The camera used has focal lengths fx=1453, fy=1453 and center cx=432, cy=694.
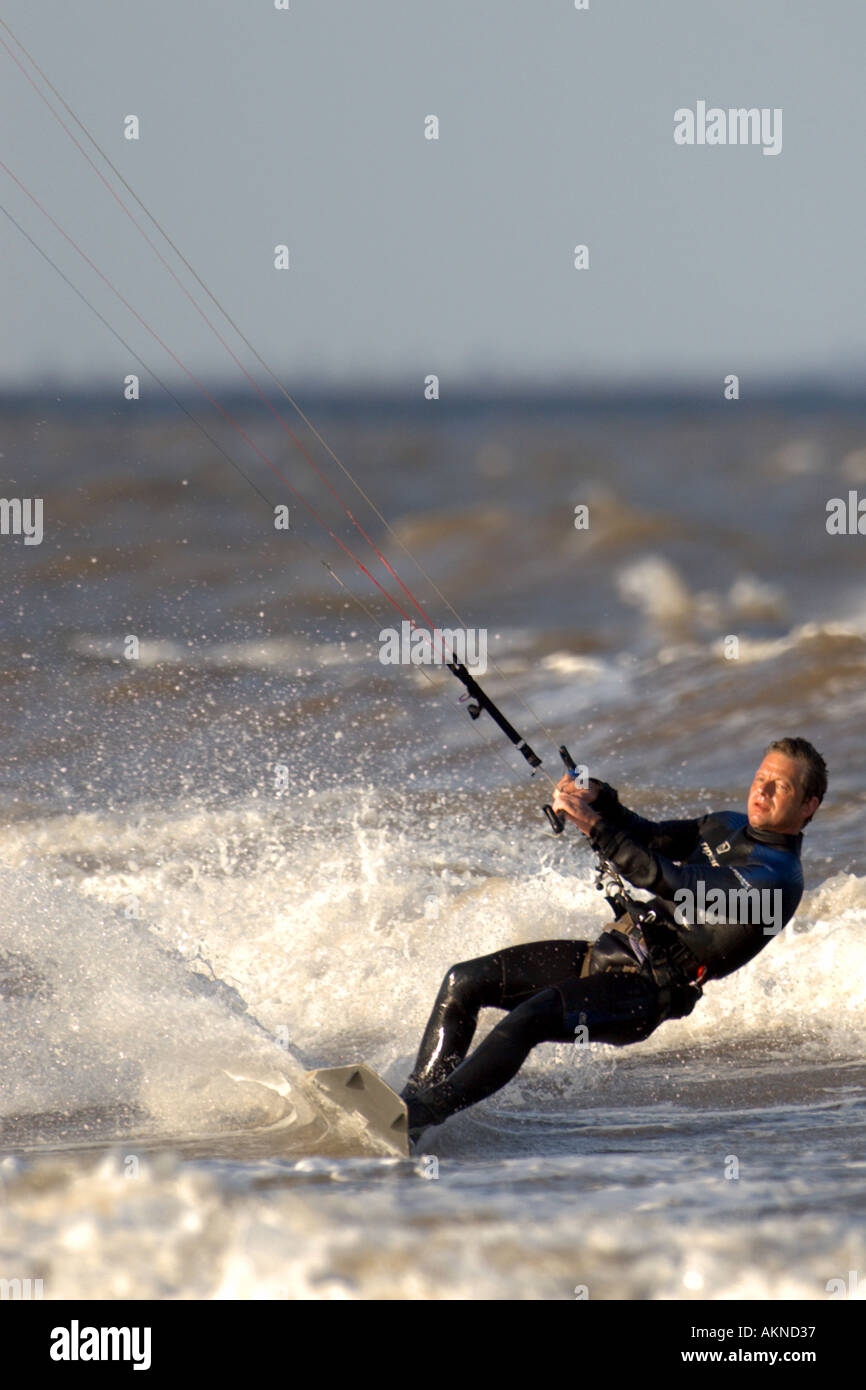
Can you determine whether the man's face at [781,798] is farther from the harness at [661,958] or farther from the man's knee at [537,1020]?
the man's knee at [537,1020]

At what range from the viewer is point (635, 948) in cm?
444

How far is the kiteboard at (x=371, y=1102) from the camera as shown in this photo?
3.88 meters

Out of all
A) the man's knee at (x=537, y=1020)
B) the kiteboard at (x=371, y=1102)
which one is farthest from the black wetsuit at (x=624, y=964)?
the kiteboard at (x=371, y=1102)

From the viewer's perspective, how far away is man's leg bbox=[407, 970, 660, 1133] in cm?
409

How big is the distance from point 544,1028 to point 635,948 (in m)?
0.41

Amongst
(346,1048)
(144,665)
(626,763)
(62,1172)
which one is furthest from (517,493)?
(62,1172)

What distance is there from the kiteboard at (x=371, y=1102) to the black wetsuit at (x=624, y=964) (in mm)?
121

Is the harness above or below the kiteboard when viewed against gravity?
above

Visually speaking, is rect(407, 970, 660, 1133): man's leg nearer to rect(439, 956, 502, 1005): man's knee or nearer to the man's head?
rect(439, 956, 502, 1005): man's knee

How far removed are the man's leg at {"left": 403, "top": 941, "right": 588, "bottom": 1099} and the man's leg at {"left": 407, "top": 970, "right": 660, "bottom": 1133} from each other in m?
0.13

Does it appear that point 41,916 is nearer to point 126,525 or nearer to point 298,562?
point 298,562

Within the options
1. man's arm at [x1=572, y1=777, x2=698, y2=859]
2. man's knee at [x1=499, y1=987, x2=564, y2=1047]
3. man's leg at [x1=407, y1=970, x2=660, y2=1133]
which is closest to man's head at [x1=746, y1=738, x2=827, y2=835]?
man's arm at [x1=572, y1=777, x2=698, y2=859]

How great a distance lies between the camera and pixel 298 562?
50.6 ft
